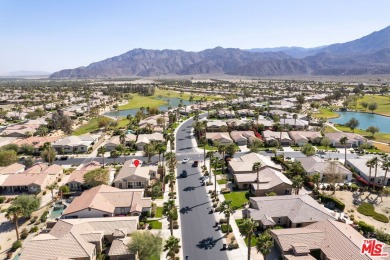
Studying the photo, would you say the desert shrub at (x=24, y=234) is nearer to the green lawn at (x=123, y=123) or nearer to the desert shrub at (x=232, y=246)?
the desert shrub at (x=232, y=246)

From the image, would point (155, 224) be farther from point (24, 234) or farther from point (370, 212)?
point (370, 212)

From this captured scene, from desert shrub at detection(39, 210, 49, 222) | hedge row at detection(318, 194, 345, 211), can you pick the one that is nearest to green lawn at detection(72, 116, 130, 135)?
desert shrub at detection(39, 210, 49, 222)

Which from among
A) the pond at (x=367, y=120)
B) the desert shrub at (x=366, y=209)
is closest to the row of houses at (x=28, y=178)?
the desert shrub at (x=366, y=209)

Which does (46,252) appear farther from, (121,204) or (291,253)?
(291,253)

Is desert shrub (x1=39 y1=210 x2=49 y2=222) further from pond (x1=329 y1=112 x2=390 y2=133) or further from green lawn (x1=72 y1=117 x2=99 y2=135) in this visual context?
pond (x1=329 y1=112 x2=390 y2=133)

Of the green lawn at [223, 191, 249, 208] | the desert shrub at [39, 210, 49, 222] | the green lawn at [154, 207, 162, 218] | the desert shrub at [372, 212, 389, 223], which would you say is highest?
the desert shrub at [39, 210, 49, 222]

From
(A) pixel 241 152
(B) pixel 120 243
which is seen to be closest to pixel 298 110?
(A) pixel 241 152
